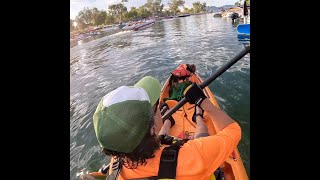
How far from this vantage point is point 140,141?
1.53 m

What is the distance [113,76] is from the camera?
1026cm

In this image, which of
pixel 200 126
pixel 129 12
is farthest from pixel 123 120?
pixel 129 12

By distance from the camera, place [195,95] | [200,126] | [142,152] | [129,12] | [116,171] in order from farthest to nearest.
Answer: [129,12], [200,126], [195,95], [116,171], [142,152]

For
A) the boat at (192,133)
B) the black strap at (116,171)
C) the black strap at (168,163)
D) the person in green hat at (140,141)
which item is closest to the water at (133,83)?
the boat at (192,133)

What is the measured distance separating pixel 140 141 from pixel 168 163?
259 millimetres

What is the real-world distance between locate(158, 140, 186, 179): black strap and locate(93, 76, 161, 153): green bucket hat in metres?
0.24

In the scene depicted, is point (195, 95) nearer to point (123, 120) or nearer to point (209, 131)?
point (123, 120)

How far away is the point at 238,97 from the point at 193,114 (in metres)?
2.29

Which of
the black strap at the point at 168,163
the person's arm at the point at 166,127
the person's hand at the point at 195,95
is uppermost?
the person's hand at the point at 195,95

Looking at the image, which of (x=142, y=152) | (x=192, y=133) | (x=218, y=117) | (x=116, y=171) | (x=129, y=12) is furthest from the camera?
(x=129, y=12)

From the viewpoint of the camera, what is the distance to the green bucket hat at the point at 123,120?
4.76 feet

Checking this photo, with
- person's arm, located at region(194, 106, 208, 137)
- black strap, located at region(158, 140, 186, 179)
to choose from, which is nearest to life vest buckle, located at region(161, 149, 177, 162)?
black strap, located at region(158, 140, 186, 179)

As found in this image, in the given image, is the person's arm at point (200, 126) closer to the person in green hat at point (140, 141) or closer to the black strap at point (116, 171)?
the person in green hat at point (140, 141)
